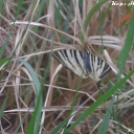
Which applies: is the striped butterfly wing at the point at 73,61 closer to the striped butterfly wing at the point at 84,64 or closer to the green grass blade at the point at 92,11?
the striped butterfly wing at the point at 84,64

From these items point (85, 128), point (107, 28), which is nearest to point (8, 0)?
point (107, 28)

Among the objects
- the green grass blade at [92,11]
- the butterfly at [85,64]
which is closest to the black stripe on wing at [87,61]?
the butterfly at [85,64]

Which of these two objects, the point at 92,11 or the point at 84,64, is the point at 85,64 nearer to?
the point at 84,64

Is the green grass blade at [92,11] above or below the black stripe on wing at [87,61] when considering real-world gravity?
above

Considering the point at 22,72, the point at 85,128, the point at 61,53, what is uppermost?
the point at 61,53

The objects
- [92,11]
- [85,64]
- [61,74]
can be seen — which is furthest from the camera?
[61,74]

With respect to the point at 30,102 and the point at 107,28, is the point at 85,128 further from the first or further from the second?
the point at 107,28

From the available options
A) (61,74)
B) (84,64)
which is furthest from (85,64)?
(61,74)

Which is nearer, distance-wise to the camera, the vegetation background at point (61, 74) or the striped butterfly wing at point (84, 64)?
the striped butterfly wing at point (84, 64)

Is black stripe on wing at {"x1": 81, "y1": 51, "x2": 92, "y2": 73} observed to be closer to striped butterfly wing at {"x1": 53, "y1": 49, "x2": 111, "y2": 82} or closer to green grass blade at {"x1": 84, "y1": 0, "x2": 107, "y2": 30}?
striped butterfly wing at {"x1": 53, "y1": 49, "x2": 111, "y2": 82}
